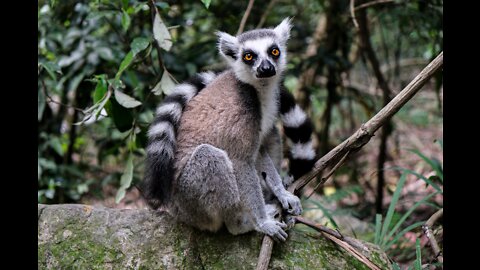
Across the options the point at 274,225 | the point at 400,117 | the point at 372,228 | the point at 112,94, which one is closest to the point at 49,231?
the point at 112,94

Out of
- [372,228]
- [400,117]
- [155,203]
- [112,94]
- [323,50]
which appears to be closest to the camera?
[155,203]

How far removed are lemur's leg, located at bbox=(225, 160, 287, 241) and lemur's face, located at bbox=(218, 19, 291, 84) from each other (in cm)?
73

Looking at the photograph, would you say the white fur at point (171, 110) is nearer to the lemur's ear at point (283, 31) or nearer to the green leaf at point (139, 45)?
the green leaf at point (139, 45)

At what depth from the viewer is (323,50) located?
6078 millimetres

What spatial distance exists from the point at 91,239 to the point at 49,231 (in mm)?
309

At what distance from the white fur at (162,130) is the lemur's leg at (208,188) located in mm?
214

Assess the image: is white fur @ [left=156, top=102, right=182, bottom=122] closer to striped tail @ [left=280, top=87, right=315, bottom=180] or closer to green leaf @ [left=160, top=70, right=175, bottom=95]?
green leaf @ [left=160, top=70, right=175, bottom=95]

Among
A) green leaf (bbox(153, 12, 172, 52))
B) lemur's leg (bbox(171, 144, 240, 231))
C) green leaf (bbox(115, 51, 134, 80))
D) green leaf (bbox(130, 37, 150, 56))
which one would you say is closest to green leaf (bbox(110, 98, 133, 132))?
green leaf (bbox(115, 51, 134, 80))

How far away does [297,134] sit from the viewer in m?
4.02

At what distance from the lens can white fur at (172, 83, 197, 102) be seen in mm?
3852

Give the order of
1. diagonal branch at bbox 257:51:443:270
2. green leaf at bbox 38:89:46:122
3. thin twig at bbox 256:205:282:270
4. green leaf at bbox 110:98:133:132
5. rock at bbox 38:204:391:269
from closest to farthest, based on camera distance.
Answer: thin twig at bbox 256:205:282:270 → diagonal branch at bbox 257:51:443:270 → rock at bbox 38:204:391:269 → green leaf at bbox 110:98:133:132 → green leaf at bbox 38:89:46:122

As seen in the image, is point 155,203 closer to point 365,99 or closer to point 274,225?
point 274,225

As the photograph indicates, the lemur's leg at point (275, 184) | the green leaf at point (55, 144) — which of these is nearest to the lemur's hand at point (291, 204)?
the lemur's leg at point (275, 184)
